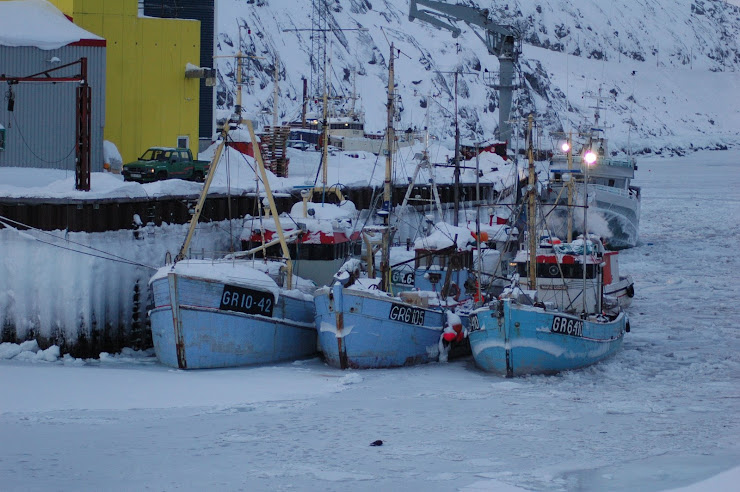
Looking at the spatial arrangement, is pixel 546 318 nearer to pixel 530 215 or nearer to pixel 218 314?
pixel 530 215

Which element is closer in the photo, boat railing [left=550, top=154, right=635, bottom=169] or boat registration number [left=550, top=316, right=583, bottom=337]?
boat registration number [left=550, top=316, right=583, bottom=337]

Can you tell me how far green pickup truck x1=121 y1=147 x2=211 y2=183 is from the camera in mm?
33719

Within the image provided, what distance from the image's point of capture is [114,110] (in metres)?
36.4

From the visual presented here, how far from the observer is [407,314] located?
2362 centimetres

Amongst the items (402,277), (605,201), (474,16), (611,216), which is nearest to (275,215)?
(402,277)

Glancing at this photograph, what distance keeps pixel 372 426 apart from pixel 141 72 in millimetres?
21377

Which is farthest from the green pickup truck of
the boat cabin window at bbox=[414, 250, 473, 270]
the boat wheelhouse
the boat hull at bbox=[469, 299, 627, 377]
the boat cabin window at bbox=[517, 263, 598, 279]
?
the boat hull at bbox=[469, 299, 627, 377]

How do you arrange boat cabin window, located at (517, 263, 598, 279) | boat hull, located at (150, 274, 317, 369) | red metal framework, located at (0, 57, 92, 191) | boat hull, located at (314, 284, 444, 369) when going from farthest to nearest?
1. boat cabin window, located at (517, 263, 598, 279)
2. red metal framework, located at (0, 57, 92, 191)
3. boat hull, located at (314, 284, 444, 369)
4. boat hull, located at (150, 274, 317, 369)

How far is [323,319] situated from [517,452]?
741 centimetres

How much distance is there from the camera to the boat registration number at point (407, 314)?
23375mm

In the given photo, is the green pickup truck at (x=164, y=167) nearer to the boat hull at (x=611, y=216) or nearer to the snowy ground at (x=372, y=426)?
the snowy ground at (x=372, y=426)

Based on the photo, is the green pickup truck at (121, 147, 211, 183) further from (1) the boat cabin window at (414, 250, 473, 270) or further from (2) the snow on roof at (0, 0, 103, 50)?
(1) the boat cabin window at (414, 250, 473, 270)

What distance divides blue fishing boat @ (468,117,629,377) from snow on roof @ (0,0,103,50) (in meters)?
13.6

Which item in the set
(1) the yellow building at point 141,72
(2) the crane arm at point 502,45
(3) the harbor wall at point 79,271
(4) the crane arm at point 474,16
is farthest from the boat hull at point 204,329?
(4) the crane arm at point 474,16
